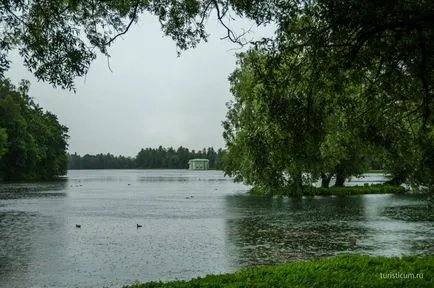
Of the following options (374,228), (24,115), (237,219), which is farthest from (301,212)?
(24,115)

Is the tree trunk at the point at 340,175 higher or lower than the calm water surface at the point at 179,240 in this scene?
higher

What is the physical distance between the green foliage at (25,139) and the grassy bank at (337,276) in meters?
81.7

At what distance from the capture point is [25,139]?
102750 mm

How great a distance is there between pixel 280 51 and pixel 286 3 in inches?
33.4

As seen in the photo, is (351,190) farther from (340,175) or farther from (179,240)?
(179,240)

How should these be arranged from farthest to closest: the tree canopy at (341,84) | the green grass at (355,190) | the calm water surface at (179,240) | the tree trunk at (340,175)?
the tree trunk at (340,175) < the green grass at (355,190) < the calm water surface at (179,240) < the tree canopy at (341,84)

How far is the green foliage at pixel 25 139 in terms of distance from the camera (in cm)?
9684

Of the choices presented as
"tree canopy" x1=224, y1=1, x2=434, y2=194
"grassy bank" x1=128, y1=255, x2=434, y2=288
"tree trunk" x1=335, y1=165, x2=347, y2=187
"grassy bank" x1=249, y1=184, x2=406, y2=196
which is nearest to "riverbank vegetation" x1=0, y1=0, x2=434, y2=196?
"tree canopy" x1=224, y1=1, x2=434, y2=194

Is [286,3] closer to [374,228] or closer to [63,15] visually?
[63,15]

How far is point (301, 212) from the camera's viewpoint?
37.6 m

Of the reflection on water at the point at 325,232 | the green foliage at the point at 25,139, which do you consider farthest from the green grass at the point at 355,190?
the green foliage at the point at 25,139

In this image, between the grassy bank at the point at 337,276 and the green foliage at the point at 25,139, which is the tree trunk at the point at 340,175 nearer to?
the grassy bank at the point at 337,276

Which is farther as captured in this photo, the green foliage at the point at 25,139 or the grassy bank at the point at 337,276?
the green foliage at the point at 25,139

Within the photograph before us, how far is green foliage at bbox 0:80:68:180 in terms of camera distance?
318 feet
